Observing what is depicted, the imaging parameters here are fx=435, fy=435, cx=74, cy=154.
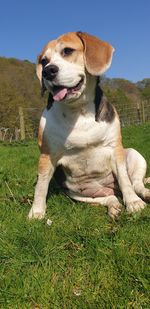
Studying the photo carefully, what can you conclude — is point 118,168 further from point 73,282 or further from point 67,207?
point 73,282

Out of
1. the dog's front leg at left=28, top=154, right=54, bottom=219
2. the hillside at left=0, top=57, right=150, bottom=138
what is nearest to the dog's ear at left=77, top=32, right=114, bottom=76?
the dog's front leg at left=28, top=154, right=54, bottom=219

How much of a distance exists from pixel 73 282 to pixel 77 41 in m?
2.39

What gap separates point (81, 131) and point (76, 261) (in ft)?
5.13

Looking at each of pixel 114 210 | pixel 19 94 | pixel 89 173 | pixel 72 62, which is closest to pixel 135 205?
pixel 114 210

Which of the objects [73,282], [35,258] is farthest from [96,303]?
[35,258]

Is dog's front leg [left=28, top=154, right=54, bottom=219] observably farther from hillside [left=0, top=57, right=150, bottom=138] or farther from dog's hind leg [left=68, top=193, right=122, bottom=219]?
hillside [left=0, top=57, right=150, bottom=138]

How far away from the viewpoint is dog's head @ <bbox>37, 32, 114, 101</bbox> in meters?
4.02

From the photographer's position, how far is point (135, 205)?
4.25m

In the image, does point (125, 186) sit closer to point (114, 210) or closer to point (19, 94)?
point (114, 210)

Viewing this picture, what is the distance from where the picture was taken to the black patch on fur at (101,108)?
177 inches

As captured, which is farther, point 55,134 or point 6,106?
point 6,106

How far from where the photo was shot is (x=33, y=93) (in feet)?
175

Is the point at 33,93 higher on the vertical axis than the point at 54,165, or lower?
lower

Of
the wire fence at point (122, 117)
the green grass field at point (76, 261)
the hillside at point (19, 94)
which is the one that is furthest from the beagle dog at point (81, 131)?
the hillside at point (19, 94)
